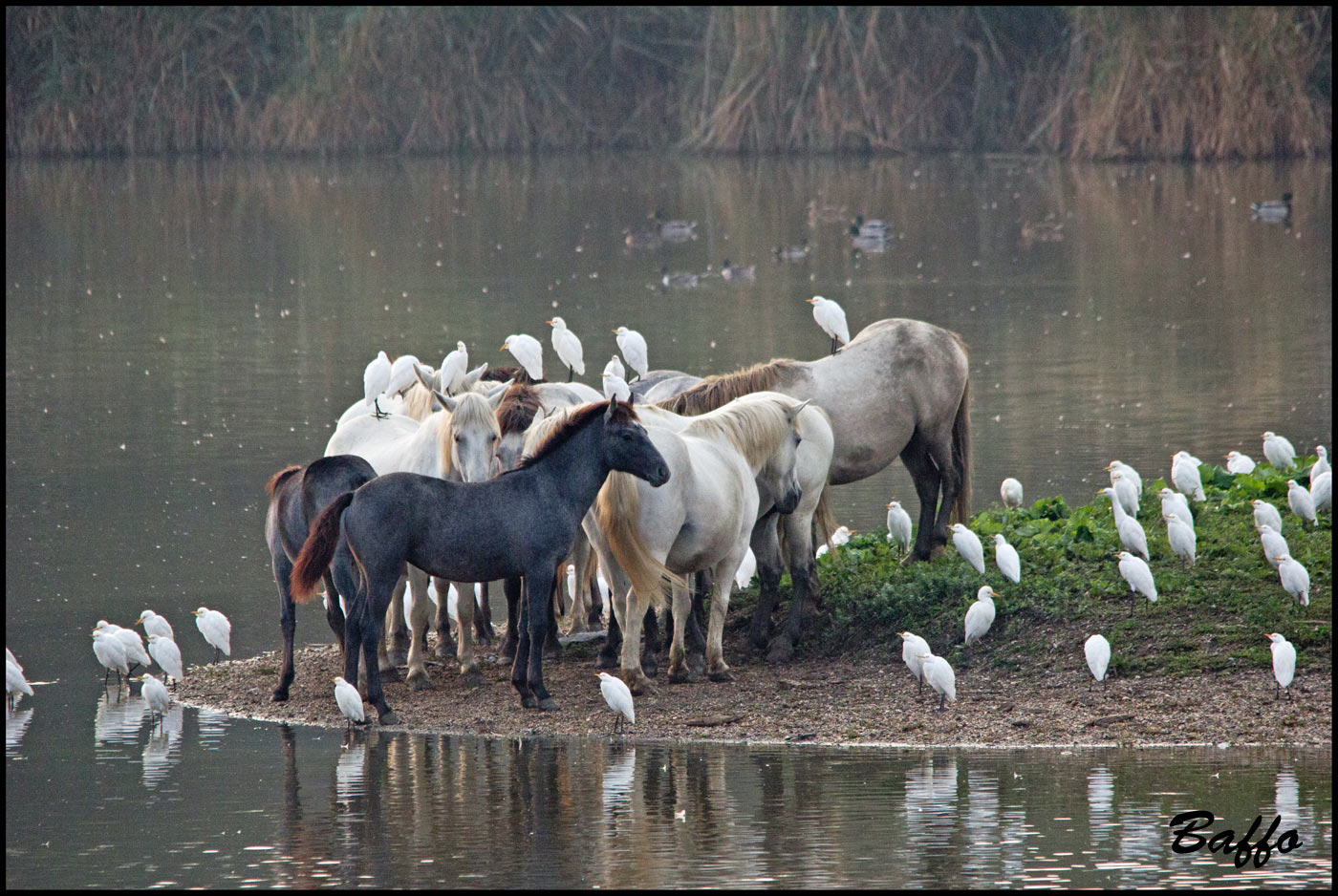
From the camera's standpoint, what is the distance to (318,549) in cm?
770

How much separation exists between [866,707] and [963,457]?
253cm

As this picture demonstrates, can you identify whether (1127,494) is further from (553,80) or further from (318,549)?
(553,80)

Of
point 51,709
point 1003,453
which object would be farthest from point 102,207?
point 51,709

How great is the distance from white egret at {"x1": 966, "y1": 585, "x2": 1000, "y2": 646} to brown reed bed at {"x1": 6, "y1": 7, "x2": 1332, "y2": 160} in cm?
2929

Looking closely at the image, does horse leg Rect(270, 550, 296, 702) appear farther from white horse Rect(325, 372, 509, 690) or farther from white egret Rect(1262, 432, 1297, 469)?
white egret Rect(1262, 432, 1297, 469)

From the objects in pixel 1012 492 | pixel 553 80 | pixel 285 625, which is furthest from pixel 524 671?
pixel 553 80

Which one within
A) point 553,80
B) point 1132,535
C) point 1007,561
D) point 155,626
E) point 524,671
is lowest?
point 524,671

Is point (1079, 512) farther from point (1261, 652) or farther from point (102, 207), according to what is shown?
point (102, 207)

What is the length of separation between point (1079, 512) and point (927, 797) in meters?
3.47

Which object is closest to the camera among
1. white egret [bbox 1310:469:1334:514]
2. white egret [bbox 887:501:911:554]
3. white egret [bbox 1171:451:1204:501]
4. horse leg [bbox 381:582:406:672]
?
horse leg [bbox 381:582:406:672]

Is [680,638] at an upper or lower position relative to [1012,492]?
lower

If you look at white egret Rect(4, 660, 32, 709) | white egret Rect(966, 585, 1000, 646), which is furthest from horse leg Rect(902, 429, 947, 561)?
white egret Rect(4, 660, 32, 709)

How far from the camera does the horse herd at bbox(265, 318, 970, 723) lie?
773 cm

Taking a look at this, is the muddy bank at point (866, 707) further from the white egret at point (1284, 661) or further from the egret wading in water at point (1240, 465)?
the egret wading in water at point (1240, 465)
